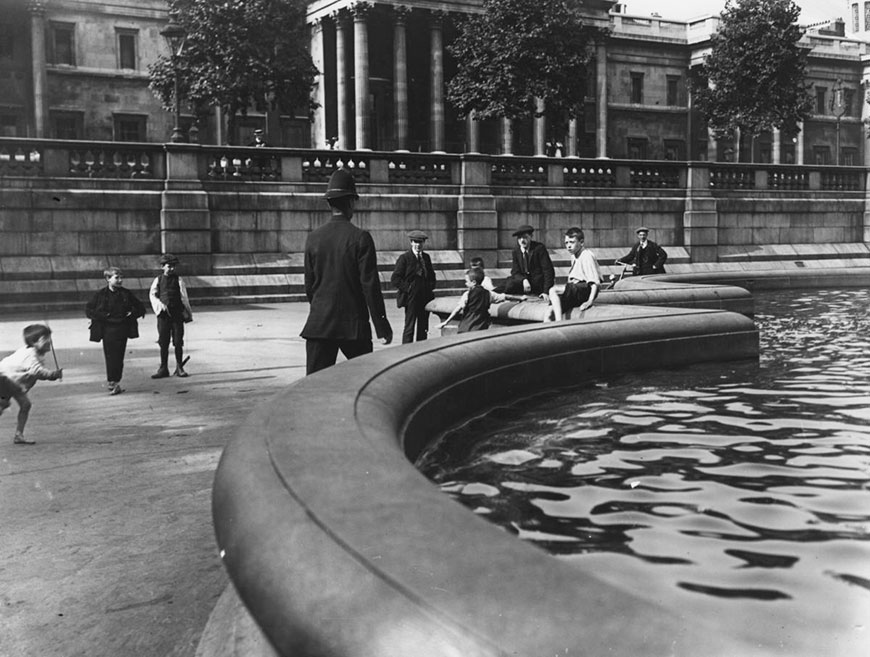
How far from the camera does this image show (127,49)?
2088 inches

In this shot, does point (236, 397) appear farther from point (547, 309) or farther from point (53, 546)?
point (53, 546)

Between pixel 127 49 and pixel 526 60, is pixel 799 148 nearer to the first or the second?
pixel 526 60

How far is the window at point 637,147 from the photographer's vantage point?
66438mm

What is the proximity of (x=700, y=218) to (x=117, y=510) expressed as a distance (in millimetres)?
28932

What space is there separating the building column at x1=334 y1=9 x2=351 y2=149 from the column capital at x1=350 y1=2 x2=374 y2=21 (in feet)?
4.29

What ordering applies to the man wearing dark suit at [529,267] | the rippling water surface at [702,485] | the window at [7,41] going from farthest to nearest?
the window at [7,41], the man wearing dark suit at [529,267], the rippling water surface at [702,485]

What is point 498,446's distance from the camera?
714 centimetres

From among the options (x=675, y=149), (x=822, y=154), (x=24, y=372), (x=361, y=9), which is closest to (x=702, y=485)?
(x=24, y=372)

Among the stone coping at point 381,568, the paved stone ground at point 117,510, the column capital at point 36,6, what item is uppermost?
the column capital at point 36,6

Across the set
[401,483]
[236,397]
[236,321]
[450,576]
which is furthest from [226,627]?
[236,321]

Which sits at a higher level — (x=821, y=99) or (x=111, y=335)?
(x=821, y=99)

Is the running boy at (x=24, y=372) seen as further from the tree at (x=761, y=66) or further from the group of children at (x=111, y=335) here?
the tree at (x=761, y=66)

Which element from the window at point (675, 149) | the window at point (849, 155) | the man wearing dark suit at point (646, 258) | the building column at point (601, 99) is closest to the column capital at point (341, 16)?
the building column at point (601, 99)

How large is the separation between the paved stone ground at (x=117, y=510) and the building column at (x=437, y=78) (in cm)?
4175
